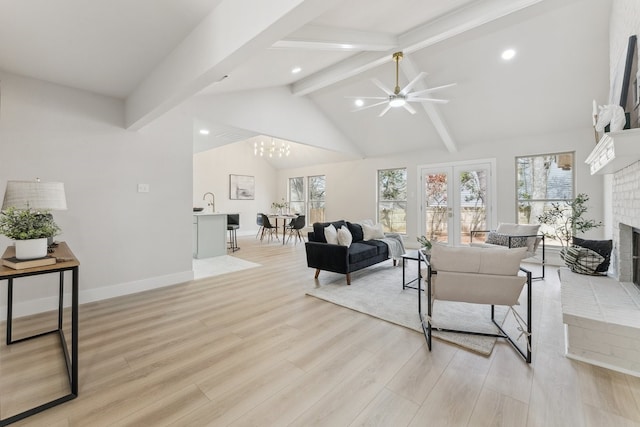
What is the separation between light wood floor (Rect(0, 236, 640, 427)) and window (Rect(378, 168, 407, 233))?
4.58 meters

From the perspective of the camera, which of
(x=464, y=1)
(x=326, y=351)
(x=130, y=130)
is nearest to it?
(x=326, y=351)

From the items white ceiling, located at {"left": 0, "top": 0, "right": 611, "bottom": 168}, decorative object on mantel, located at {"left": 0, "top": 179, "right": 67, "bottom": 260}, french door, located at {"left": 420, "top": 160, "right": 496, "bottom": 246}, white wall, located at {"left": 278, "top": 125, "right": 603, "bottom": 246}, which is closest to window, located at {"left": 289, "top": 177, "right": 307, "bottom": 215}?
white wall, located at {"left": 278, "top": 125, "right": 603, "bottom": 246}

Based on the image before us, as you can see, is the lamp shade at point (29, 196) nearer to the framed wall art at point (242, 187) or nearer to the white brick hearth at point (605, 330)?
the white brick hearth at point (605, 330)

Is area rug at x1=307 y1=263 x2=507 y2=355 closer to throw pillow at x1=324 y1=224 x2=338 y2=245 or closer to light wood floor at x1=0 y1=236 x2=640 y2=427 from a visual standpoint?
light wood floor at x1=0 y1=236 x2=640 y2=427

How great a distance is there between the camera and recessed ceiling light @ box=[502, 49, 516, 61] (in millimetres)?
3863

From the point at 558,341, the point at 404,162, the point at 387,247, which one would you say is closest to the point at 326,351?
the point at 558,341

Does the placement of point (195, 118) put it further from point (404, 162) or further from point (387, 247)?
point (404, 162)

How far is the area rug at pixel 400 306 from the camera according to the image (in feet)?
7.77

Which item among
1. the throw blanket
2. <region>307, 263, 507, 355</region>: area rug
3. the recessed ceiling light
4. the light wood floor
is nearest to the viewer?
the light wood floor

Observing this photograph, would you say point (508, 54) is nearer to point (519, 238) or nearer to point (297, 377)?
point (519, 238)

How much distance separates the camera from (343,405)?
157cm

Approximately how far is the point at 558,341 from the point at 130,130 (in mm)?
4980

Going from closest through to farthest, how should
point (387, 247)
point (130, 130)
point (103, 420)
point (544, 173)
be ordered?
1. point (103, 420)
2. point (130, 130)
3. point (387, 247)
4. point (544, 173)

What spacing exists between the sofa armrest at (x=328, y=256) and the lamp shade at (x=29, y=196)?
2.82 metres
